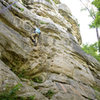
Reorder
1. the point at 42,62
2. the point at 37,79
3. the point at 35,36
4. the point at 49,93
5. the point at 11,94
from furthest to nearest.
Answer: the point at 35,36, the point at 42,62, the point at 37,79, the point at 49,93, the point at 11,94

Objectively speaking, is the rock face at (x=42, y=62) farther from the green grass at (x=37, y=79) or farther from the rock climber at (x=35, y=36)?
the rock climber at (x=35, y=36)

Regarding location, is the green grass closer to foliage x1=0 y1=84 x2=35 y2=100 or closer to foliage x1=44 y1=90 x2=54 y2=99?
foliage x1=44 y1=90 x2=54 y2=99

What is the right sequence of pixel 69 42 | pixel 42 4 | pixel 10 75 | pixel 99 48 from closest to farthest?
1. pixel 10 75
2. pixel 69 42
3. pixel 99 48
4. pixel 42 4

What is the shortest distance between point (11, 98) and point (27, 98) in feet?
2.10


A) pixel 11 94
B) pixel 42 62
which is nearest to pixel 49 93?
pixel 11 94

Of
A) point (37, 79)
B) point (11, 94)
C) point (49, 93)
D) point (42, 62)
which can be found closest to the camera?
point (11, 94)

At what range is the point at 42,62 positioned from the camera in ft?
27.2

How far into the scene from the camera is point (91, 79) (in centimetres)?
940

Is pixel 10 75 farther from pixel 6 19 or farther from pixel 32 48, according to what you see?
pixel 6 19

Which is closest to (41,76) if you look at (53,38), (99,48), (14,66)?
(14,66)

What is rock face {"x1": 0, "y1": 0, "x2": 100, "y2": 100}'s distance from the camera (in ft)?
20.7

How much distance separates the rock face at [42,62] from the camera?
6298 mm

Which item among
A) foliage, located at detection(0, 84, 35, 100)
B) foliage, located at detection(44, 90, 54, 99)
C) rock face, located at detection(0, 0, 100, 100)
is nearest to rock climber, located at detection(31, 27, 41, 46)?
rock face, located at detection(0, 0, 100, 100)

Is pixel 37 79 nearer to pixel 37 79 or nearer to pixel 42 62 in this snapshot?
pixel 37 79
